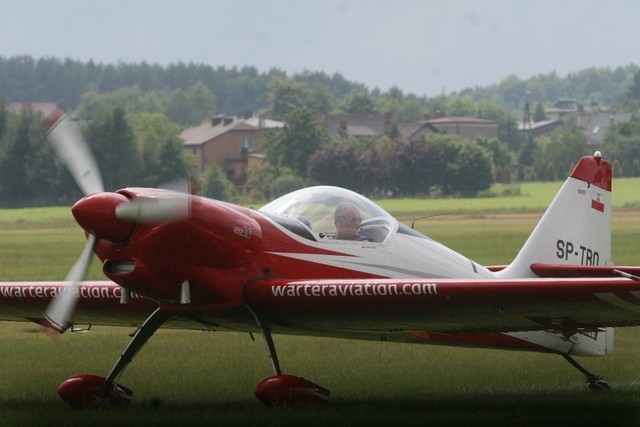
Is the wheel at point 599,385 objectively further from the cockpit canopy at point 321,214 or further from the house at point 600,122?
the house at point 600,122

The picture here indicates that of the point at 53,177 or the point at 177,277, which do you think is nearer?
the point at 177,277

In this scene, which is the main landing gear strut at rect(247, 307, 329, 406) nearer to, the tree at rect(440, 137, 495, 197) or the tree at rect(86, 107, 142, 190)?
the tree at rect(86, 107, 142, 190)

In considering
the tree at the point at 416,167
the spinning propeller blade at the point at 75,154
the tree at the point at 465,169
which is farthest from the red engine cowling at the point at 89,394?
the tree at the point at 465,169

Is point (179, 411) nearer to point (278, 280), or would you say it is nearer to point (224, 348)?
point (278, 280)

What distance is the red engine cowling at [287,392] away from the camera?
10797 mm

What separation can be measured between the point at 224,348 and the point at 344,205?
6235mm

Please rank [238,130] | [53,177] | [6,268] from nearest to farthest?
[6,268] → [53,177] → [238,130]

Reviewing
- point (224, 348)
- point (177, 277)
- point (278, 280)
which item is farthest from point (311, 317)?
point (224, 348)

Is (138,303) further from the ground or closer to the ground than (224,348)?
further from the ground

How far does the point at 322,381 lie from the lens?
13938mm

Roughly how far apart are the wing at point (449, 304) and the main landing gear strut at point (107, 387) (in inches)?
42.0

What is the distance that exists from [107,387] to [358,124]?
474 ft

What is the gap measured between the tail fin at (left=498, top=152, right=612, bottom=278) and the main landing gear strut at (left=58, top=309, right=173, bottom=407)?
3.49m

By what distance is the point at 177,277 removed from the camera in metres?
10.8
